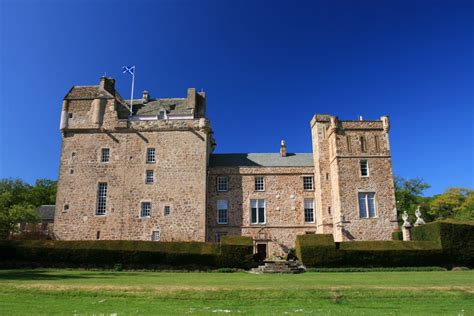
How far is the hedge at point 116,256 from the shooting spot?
74.2 feet

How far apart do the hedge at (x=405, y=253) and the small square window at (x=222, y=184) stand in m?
11.4

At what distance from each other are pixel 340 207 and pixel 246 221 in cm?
818

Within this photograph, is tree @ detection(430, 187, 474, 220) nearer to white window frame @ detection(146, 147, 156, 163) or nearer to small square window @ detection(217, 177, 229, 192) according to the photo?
small square window @ detection(217, 177, 229, 192)

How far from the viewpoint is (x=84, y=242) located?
23.4m

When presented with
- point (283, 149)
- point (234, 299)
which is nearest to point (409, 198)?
point (283, 149)

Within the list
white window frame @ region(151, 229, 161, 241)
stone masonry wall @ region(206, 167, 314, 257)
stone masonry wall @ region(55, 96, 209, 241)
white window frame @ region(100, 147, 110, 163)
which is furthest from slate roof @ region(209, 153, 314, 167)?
white window frame @ region(100, 147, 110, 163)

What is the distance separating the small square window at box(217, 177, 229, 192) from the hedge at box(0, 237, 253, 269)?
10.3 metres

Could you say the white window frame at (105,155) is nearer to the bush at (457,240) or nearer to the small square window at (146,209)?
the small square window at (146,209)

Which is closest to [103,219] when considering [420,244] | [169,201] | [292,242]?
[169,201]

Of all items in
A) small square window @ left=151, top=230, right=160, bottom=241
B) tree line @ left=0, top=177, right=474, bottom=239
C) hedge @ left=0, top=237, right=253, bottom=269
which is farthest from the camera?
tree line @ left=0, top=177, right=474, bottom=239

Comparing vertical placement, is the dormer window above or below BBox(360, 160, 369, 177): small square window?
above

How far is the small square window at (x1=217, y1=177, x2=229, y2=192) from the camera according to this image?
33.2 meters

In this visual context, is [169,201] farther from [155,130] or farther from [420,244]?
[420,244]

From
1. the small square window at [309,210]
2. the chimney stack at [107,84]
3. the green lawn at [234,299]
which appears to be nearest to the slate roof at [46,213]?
the chimney stack at [107,84]
